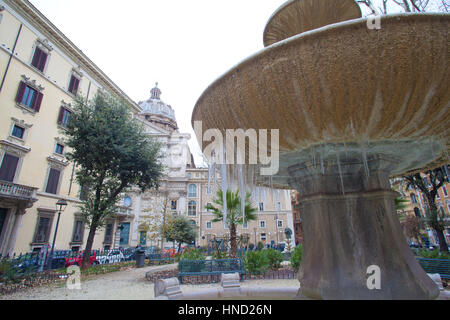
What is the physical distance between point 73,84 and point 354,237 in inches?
925

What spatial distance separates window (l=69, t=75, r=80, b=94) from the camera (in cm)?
2000

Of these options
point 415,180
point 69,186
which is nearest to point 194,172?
point 69,186

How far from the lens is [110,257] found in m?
17.0

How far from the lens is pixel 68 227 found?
1888 centimetres

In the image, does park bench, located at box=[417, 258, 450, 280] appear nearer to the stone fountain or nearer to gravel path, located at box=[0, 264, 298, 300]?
gravel path, located at box=[0, 264, 298, 300]

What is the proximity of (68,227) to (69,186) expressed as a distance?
3.13 meters

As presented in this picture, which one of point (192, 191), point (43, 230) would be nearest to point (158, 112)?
point (192, 191)

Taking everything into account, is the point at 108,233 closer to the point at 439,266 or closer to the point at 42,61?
the point at 42,61

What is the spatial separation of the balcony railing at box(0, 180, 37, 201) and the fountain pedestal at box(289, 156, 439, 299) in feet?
54.9

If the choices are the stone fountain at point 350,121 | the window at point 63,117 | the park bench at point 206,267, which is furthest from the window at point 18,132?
the stone fountain at point 350,121

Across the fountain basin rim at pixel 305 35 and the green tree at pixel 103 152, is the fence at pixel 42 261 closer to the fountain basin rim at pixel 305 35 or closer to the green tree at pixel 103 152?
the green tree at pixel 103 152

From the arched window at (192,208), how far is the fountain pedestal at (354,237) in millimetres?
34049

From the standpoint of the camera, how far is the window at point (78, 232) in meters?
19.4
